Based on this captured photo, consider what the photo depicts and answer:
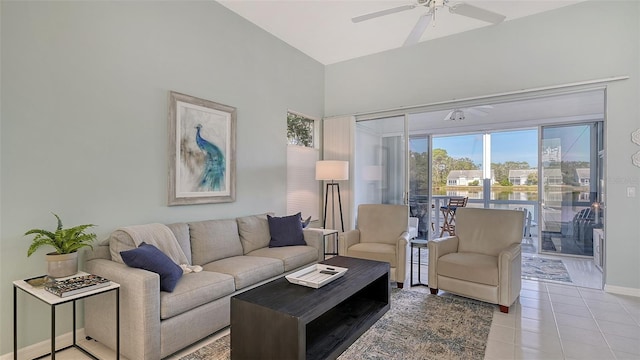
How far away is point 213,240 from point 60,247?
49.0 inches

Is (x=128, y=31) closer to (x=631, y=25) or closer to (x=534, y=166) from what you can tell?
(x=631, y=25)

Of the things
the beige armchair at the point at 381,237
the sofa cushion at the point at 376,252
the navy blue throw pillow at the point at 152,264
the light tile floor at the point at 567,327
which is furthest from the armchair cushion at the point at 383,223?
the navy blue throw pillow at the point at 152,264

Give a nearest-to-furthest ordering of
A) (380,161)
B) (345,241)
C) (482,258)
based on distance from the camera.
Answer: (482,258), (345,241), (380,161)

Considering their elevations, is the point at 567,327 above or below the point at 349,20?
Answer: below

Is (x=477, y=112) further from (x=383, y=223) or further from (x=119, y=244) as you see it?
(x=119, y=244)

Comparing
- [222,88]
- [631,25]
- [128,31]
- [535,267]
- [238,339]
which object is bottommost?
Answer: [535,267]

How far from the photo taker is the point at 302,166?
506cm

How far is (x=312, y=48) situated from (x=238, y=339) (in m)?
4.23

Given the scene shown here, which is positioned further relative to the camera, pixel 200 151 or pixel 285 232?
pixel 285 232

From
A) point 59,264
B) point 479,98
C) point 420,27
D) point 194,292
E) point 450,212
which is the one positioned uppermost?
point 420,27

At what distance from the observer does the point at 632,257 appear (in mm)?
3455

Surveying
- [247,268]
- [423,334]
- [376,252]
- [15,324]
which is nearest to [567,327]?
[423,334]

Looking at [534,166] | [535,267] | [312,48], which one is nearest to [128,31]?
[312,48]

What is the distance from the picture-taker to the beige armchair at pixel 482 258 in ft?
9.84
